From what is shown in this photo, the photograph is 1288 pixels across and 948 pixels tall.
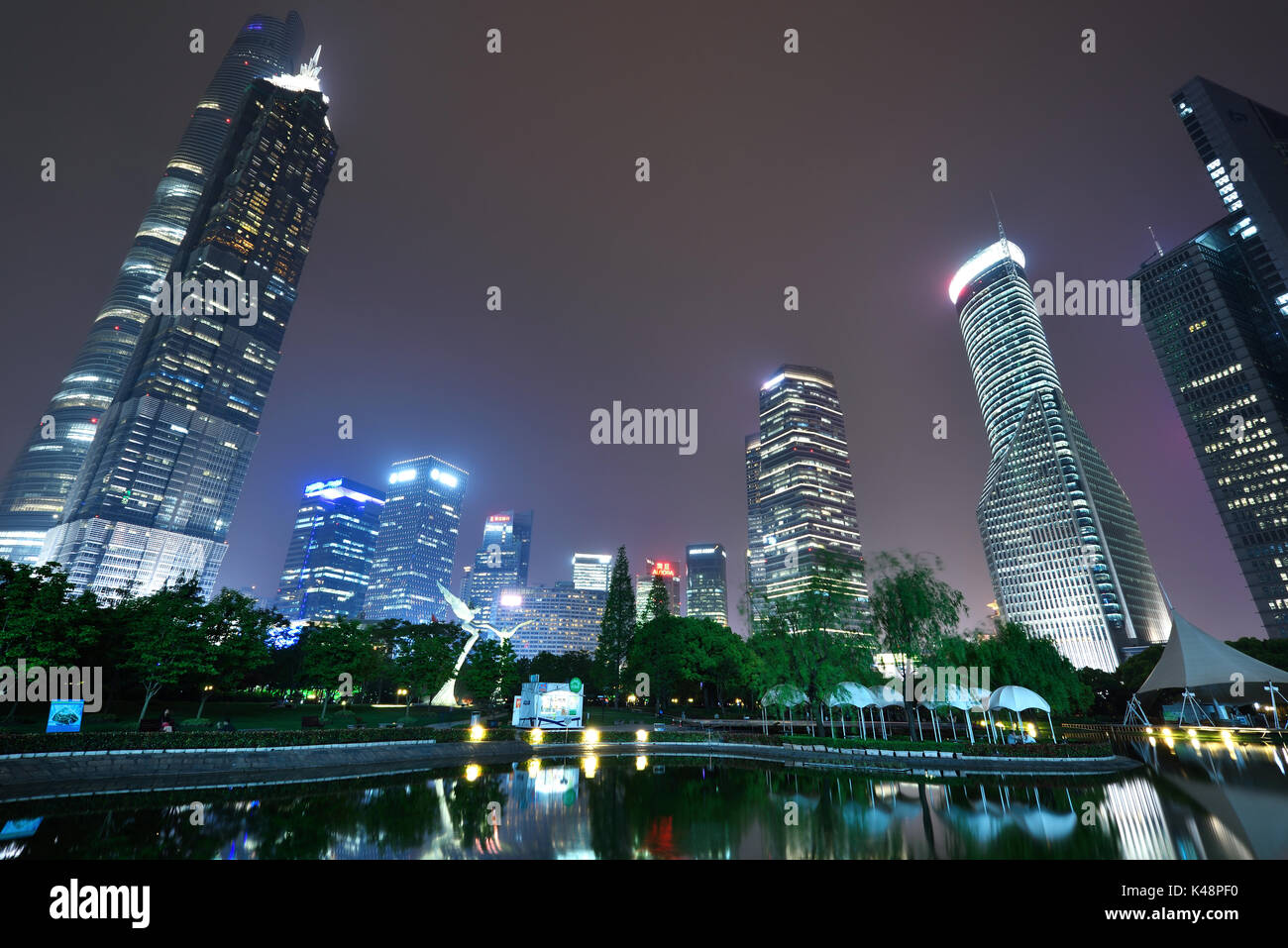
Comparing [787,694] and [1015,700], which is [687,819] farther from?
[1015,700]

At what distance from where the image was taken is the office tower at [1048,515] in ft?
459

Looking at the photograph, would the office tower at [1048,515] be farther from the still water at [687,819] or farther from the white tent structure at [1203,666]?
the still water at [687,819]

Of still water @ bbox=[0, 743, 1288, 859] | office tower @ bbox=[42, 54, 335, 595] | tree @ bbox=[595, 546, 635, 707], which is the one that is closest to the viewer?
still water @ bbox=[0, 743, 1288, 859]

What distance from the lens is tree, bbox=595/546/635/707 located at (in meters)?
83.2

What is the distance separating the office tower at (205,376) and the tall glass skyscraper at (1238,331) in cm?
23156

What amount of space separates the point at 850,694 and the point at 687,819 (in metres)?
27.0

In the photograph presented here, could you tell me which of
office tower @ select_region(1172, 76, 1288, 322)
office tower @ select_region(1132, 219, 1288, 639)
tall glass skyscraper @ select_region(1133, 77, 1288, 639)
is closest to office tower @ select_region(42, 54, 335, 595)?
office tower @ select_region(1132, 219, 1288, 639)

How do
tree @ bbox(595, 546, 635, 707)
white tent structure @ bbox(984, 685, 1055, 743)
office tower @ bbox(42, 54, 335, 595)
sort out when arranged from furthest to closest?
office tower @ bbox(42, 54, 335, 595) < tree @ bbox(595, 546, 635, 707) < white tent structure @ bbox(984, 685, 1055, 743)

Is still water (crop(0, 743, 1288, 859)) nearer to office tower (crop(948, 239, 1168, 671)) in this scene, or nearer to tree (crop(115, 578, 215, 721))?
tree (crop(115, 578, 215, 721))

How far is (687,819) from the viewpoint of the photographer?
17.0 meters

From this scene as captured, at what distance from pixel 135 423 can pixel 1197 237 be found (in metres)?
276

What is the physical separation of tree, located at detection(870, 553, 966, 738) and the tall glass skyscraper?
4785 inches

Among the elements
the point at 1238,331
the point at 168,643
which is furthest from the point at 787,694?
the point at 1238,331

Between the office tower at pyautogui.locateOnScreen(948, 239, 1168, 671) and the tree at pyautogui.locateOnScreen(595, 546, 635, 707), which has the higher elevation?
the office tower at pyautogui.locateOnScreen(948, 239, 1168, 671)
